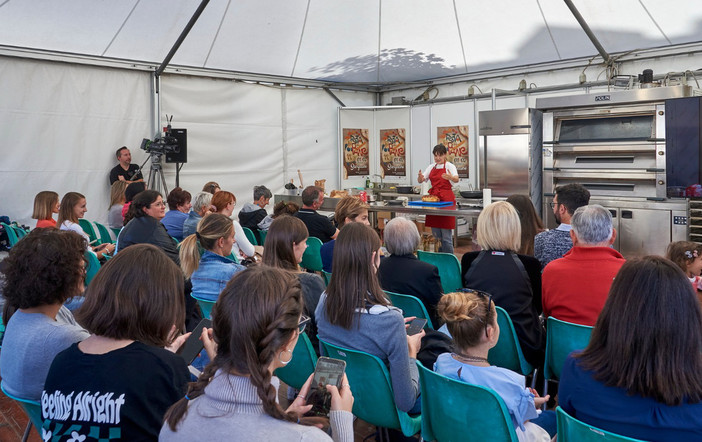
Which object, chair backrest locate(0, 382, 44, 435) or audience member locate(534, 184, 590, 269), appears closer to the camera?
chair backrest locate(0, 382, 44, 435)

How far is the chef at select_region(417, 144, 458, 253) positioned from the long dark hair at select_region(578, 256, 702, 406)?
5882 millimetres

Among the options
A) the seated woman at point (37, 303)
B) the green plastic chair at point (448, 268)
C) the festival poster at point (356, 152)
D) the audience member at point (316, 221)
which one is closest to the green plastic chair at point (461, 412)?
the seated woman at point (37, 303)

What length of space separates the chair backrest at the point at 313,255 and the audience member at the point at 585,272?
7.84 feet

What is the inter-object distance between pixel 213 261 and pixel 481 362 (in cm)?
191

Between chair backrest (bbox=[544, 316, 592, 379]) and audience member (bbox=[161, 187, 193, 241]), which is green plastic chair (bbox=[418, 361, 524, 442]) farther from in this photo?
audience member (bbox=[161, 187, 193, 241])

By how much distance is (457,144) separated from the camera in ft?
34.1

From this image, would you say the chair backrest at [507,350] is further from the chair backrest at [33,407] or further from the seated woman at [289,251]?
the chair backrest at [33,407]

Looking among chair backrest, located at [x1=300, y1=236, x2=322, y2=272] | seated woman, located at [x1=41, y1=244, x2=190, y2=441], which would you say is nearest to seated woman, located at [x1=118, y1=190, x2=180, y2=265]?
chair backrest, located at [x1=300, y1=236, x2=322, y2=272]

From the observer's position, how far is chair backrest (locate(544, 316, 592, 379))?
2.52m

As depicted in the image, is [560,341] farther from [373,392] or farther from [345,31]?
[345,31]

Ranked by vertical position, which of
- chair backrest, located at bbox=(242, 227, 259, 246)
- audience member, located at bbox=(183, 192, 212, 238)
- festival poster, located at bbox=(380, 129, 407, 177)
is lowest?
chair backrest, located at bbox=(242, 227, 259, 246)

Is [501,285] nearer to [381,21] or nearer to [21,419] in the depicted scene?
[21,419]

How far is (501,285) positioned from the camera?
9.98ft

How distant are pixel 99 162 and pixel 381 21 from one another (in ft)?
15.1
